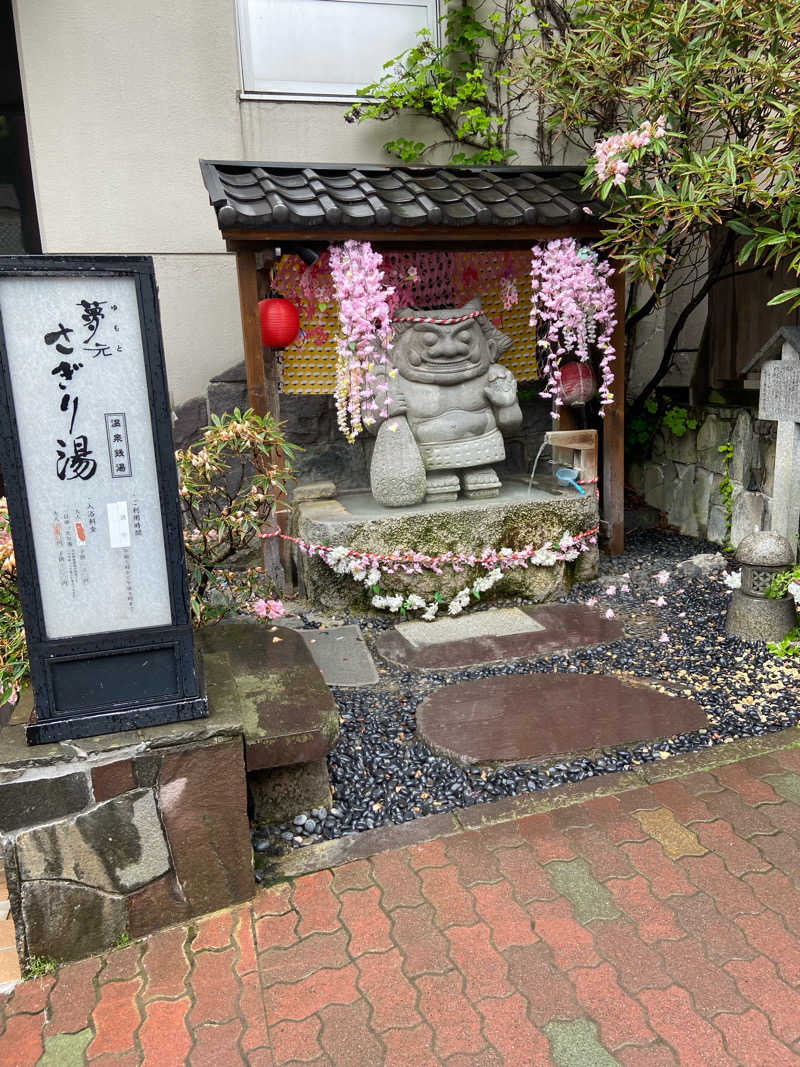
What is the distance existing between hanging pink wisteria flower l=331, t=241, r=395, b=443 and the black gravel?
1589 mm

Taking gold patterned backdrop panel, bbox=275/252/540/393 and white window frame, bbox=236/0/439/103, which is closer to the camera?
gold patterned backdrop panel, bbox=275/252/540/393

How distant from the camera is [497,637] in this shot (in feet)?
16.3

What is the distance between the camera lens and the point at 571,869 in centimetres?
277

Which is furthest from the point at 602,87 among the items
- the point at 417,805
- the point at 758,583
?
the point at 417,805

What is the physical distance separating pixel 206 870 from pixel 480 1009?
1.02 m

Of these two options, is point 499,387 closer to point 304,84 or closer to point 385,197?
point 385,197

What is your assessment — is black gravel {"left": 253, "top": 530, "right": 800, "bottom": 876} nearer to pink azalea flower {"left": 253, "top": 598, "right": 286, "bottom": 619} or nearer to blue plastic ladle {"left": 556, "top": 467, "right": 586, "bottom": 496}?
pink azalea flower {"left": 253, "top": 598, "right": 286, "bottom": 619}

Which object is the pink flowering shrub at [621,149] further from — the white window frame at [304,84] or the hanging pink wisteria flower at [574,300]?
the white window frame at [304,84]

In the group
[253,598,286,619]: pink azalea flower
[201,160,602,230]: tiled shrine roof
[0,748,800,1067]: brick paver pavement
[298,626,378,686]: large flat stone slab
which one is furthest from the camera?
[201,160,602,230]: tiled shrine roof

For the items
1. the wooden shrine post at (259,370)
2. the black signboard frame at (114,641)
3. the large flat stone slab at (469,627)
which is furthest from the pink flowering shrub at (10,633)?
the large flat stone slab at (469,627)

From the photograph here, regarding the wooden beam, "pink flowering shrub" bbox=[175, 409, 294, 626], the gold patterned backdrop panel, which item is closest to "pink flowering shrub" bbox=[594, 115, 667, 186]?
the wooden beam

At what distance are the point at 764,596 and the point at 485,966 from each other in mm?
3151

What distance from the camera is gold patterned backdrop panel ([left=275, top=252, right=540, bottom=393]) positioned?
224 inches

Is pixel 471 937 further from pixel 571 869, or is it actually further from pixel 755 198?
pixel 755 198
